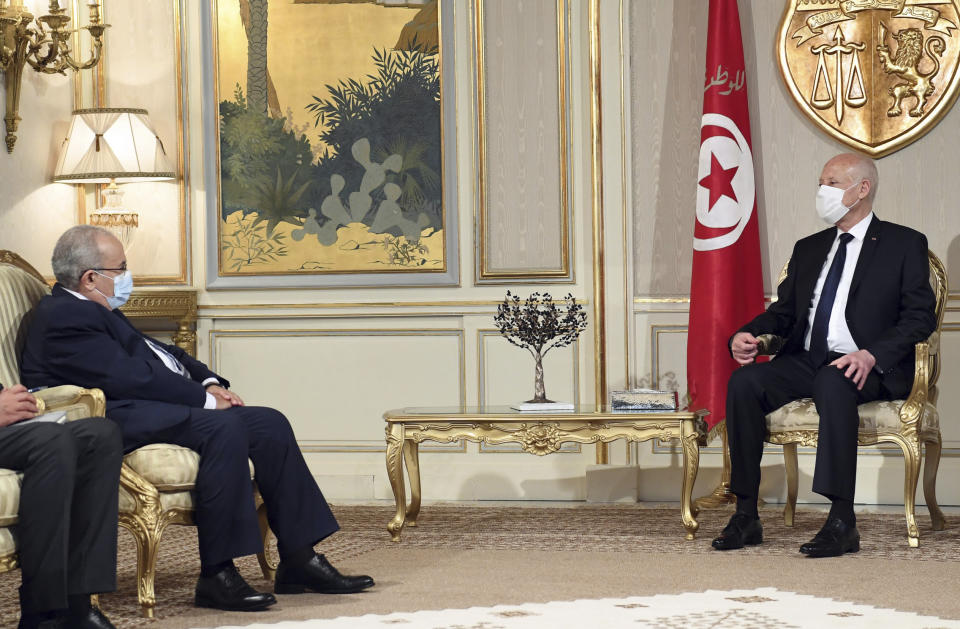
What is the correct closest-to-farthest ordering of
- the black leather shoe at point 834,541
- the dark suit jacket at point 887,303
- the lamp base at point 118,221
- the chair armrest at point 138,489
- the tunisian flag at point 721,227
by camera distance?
the chair armrest at point 138,489
the black leather shoe at point 834,541
the dark suit jacket at point 887,303
the tunisian flag at point 721,227
the lamp base at point 118,221

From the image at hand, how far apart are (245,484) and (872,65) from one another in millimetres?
3439

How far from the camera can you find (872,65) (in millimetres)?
5359

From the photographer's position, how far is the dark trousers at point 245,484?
336 cm

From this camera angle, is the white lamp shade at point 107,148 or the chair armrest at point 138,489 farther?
the white lamp shade at point 107,148

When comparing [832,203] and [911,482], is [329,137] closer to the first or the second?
[832,203]

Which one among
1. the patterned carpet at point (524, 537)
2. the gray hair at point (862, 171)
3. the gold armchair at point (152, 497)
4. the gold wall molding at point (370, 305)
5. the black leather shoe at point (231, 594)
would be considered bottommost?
the patterned carpet at point (524, 537)

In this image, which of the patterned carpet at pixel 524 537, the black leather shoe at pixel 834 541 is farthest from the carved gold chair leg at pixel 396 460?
the black leather shoe at pixel 834 541

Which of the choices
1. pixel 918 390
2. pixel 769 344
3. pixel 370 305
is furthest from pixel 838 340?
pixel 370 305

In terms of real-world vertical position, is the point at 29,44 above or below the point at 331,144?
above

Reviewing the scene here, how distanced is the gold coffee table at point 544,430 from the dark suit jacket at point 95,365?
126 cm

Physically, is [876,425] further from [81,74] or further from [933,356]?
[81,74]

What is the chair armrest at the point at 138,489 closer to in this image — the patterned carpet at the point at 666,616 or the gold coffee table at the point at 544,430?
the patterned carpet at the point at 666,616

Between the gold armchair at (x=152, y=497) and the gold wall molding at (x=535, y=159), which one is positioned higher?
the gold wall molding at (x=535, y=159)

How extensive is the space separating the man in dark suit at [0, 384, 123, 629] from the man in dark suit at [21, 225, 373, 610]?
341mm
